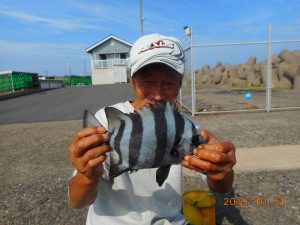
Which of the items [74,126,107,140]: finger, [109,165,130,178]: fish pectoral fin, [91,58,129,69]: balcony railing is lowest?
[109,165,130,178]: fish pectoral fin

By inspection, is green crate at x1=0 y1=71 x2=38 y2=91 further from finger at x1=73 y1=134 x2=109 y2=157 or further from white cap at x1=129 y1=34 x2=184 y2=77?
finger at x1=73 y1=134 x2=109 y2=157

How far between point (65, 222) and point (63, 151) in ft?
9.62

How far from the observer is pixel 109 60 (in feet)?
136

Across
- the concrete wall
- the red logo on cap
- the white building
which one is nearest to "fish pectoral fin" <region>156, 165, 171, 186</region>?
the red logo on cap

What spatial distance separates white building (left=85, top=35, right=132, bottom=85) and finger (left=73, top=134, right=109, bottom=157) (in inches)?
1506

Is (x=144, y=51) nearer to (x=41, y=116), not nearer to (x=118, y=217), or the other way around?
(x=118, y=217)

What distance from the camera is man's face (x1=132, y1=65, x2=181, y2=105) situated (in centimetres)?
184

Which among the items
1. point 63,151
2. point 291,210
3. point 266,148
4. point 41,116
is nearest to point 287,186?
point 291,210

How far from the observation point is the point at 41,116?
11664 mm

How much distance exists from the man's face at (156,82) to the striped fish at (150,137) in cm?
42

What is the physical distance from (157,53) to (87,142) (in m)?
0.75

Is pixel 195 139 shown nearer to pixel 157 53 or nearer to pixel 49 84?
pixel 157 53

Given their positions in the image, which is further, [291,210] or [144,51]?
[291,210]

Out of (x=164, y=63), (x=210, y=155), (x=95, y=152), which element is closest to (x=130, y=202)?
(x=95, y=152)
